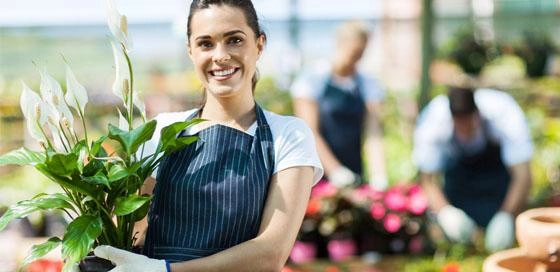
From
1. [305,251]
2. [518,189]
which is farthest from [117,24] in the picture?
[518,189]

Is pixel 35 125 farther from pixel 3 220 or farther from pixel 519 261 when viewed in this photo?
pixel 519 261

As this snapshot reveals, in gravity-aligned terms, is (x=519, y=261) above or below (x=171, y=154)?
below

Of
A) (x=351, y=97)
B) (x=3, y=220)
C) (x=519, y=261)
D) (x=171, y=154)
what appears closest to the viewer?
(x=3, y=220)

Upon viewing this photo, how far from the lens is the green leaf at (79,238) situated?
1691mm

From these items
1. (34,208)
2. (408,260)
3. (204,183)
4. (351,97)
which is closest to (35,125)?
(34,208)

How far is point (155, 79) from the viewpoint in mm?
8430

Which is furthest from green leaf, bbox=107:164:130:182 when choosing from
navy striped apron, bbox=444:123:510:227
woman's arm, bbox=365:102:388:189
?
woman's arm, bbox=365:102:388:189

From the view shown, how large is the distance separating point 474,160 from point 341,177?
0.67m

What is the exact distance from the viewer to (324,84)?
5.06m

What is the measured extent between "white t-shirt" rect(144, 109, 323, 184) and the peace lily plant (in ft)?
0.33

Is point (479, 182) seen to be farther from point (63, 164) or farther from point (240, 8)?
point (63, 164)

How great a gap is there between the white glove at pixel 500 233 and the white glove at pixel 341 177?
0.66 m

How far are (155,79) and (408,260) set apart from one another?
4.55 metres

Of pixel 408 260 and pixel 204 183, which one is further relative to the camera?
pixel 408 260
